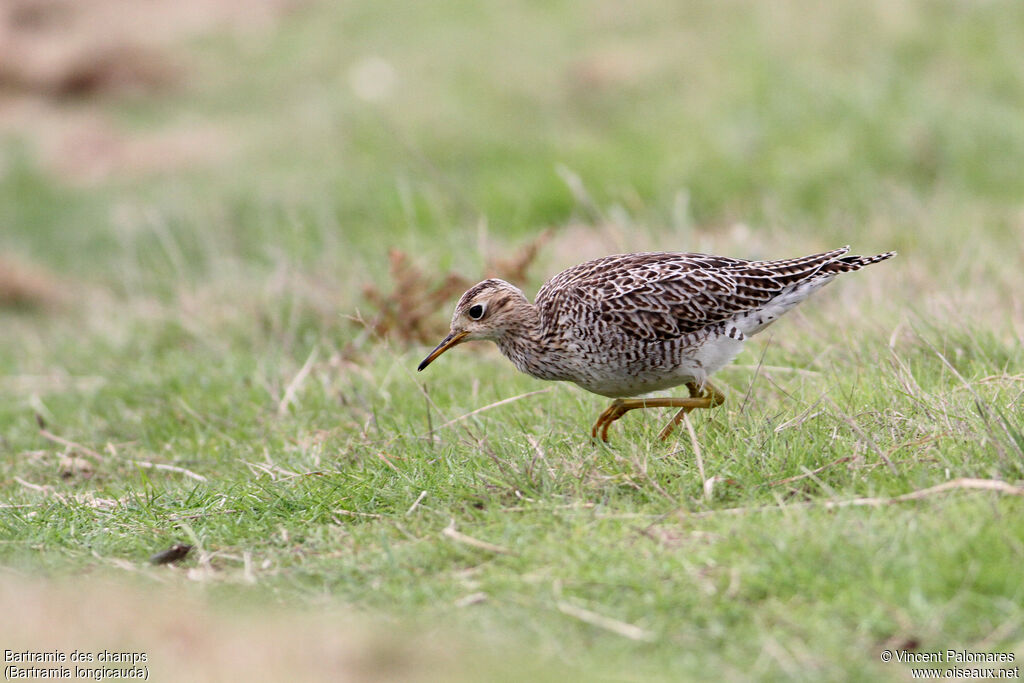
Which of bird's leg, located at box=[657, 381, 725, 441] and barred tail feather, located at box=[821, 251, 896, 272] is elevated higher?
barred tail feather, located at box=[821, 251, 896, 272]

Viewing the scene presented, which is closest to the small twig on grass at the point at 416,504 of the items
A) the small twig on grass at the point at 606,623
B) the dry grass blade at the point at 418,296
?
the small twig on grass at the point at 606,623

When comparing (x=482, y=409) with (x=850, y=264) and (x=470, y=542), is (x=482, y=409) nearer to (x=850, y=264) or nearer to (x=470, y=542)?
(x=470, y=542)

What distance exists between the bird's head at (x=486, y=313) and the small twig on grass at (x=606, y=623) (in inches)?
92.0

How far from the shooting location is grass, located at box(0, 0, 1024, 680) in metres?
4.36

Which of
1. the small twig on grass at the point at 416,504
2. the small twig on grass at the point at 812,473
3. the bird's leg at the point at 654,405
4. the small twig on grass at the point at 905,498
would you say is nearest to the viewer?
the small twig on grass at the point at 905,498

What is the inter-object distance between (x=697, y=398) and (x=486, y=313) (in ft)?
4.01

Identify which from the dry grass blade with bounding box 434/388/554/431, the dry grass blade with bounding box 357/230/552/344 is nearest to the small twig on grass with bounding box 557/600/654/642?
the dry grass blade with bounding box 434/388/554/431

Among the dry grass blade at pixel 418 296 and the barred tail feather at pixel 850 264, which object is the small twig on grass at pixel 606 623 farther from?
the dry grass blade at pixel 418 296

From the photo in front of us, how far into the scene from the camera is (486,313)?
21.5ft

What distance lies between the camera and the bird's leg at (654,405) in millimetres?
5941

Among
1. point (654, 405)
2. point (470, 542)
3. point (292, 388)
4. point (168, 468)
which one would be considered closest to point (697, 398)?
point (654, 405)

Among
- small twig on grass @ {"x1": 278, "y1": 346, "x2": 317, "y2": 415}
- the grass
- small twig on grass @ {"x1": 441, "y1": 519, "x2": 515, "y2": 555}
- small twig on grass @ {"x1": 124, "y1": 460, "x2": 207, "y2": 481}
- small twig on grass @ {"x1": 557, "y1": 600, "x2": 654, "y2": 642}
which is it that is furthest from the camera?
small twig on grass @ {"x1": 278, "y1": 346, "x2": 317, "y2": 415}

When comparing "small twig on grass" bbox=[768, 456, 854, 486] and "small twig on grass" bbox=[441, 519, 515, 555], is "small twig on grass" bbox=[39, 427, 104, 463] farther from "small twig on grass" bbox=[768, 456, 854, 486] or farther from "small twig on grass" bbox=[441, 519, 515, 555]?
"small twig on grass" bbox=[768, 456, 854, 486]

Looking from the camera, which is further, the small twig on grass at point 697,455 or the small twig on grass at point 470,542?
the small twig on grass at point 697,455
